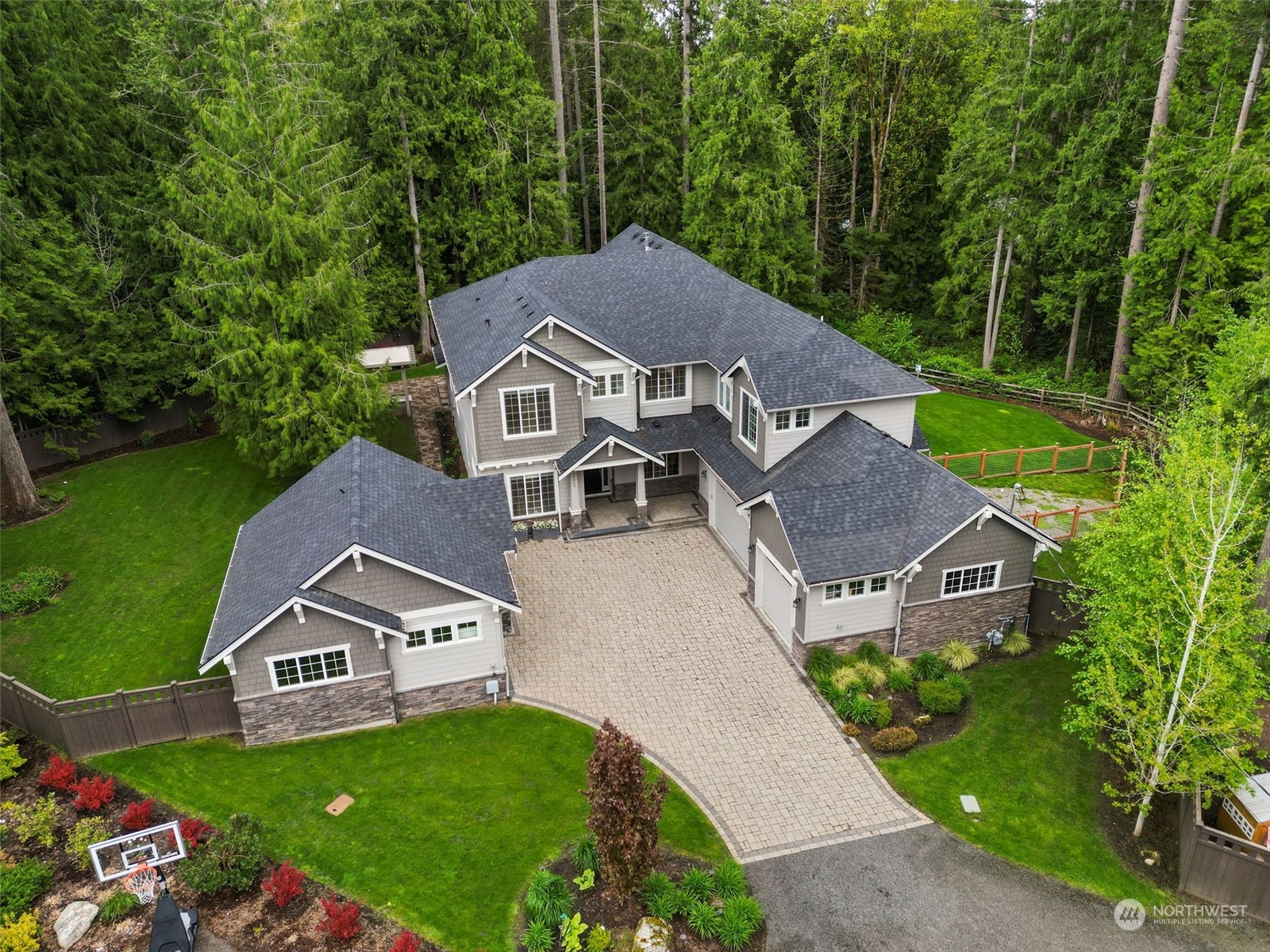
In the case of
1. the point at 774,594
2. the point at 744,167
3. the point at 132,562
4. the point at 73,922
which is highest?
the point at 744,167

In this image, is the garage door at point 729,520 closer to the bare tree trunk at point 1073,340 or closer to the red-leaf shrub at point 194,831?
the red-leaf shrub at point 194,831

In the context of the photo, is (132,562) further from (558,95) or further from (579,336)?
(558,95)

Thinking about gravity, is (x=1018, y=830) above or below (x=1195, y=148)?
below

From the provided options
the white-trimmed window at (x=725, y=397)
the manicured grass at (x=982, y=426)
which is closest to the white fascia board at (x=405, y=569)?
the white-trimmed window at (x=725, y=397)

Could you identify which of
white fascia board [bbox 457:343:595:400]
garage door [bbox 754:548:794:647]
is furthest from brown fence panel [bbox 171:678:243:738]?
garage door [bbox 754:548:794:647]

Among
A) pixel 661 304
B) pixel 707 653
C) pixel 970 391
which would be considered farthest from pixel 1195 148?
pixel 707 653

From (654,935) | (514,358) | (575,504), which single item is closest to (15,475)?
(514,358)

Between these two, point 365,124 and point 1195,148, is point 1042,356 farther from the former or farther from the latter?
point 365,124
